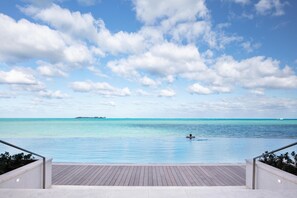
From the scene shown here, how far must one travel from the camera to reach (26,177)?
466 centimetres

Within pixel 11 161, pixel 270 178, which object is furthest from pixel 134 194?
pixel 11 161

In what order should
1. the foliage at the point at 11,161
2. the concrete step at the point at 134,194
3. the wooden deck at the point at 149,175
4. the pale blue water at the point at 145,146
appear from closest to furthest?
the concrete step at the point at 134,194 < the foliage at the point at 11,161 < the wooden deck at the point at 149,175 < the pale blue water at the point at 145,146

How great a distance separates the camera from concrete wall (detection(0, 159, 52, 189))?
4.07m

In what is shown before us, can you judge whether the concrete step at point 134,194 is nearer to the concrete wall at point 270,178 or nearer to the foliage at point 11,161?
the concrete wall at point 270,178

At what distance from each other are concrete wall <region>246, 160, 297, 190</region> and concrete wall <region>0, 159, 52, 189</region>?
4210 millimetres

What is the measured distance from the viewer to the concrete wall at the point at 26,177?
4070mm

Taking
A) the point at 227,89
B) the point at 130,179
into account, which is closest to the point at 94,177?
the point at 130,179

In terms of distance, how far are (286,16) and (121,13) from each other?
344 inches

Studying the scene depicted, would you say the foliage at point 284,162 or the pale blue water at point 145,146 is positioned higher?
the foliage at point 284,162

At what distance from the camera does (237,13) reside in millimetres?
14992

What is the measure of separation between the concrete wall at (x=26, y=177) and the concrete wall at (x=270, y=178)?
13.8 feet

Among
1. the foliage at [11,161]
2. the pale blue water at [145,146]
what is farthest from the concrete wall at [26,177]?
the pale blue water at [145,146]

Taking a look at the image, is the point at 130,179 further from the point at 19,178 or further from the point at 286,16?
the point at 286,16

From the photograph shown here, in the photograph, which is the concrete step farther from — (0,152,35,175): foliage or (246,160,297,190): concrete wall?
(0,152,35,175): foliage
